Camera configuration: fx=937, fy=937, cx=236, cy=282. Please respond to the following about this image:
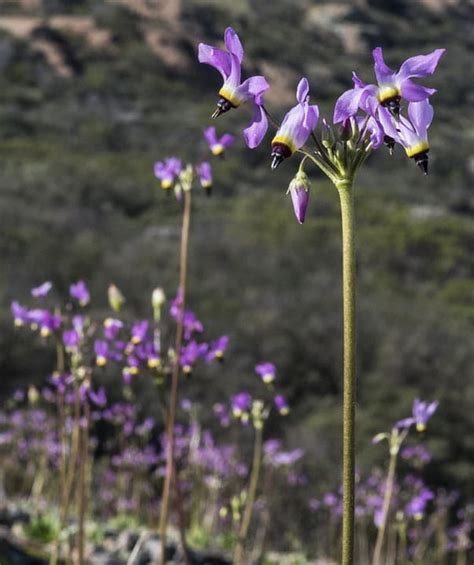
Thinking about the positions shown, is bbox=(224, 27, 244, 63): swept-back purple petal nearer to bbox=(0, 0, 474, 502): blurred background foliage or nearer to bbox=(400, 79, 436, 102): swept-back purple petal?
bbox=(400, 79, 436, 102): swept-back purple petal

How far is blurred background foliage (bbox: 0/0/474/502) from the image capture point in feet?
40.4

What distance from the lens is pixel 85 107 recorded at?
49312 mm

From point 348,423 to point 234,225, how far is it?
2551 centimetres

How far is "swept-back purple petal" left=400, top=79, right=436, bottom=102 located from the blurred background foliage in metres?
8.45

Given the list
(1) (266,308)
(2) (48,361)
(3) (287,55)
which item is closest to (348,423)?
(2) (48,361)

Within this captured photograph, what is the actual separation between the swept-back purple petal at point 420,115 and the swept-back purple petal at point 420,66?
0.07 metres

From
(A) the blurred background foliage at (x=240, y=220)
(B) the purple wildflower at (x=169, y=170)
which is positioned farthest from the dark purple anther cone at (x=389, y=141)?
(A) the blurred background foliage at (x=240, y=220)

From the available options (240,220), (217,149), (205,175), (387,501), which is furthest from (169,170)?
(240,220)

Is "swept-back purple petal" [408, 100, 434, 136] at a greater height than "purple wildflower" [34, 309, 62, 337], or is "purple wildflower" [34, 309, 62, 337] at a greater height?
"swept-back purple petal" [408, 100, 434, 136]

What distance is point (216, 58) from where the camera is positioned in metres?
1.54

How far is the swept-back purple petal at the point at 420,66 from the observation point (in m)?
1.45

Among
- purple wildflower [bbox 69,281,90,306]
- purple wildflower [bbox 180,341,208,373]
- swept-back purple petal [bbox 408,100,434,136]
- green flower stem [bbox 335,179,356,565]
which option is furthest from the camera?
purple wildflower [bbox 69,281,90,306]

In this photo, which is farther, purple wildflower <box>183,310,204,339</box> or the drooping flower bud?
purple wildflower <box>183,310,204,339</box>

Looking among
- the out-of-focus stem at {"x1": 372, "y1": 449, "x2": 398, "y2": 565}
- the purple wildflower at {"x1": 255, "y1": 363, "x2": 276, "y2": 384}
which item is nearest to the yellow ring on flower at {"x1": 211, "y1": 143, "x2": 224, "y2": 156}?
the purple wildflower at {"x1": 255, "y1": 363, "x2": 276, "y2": 384}
